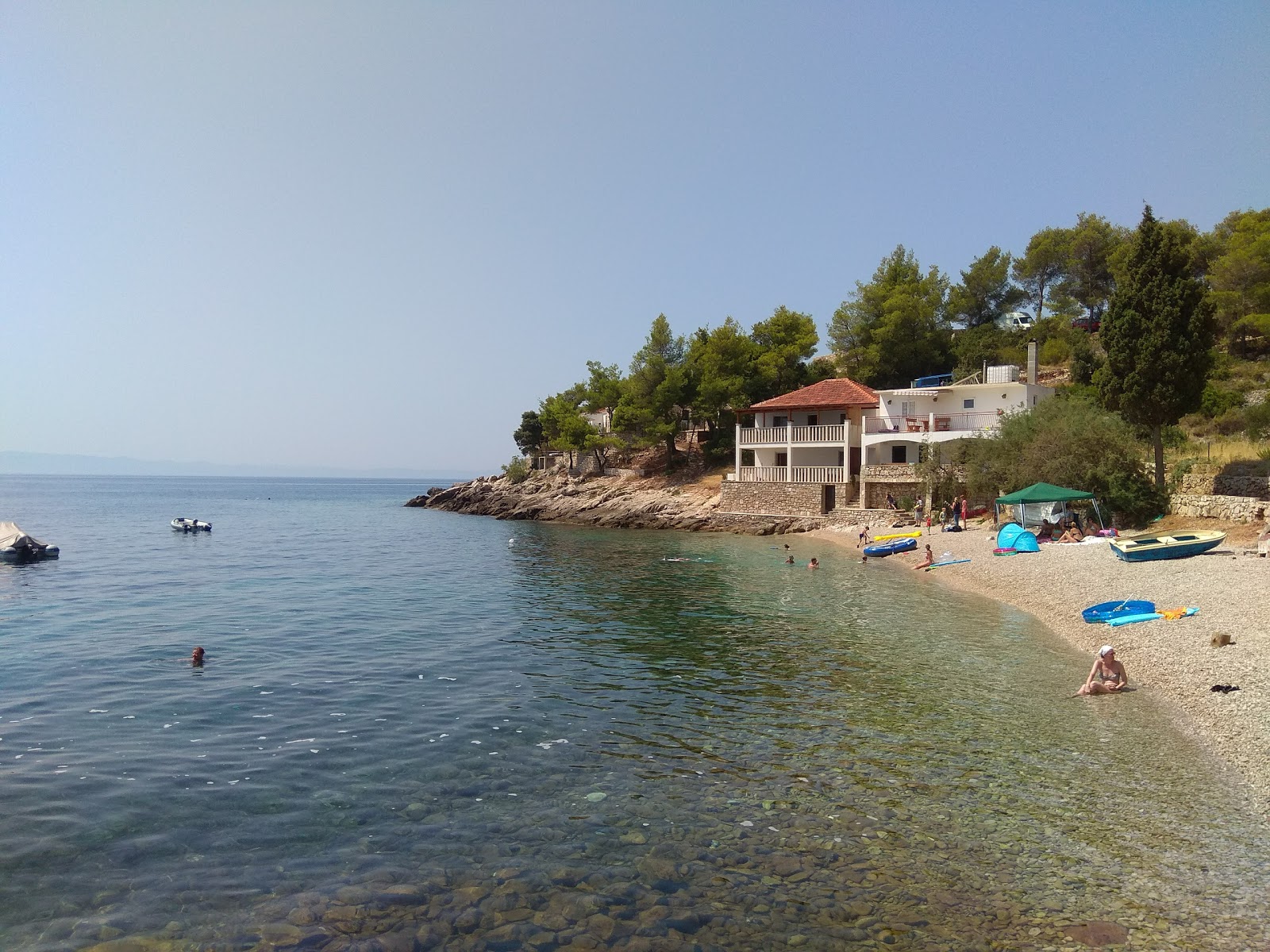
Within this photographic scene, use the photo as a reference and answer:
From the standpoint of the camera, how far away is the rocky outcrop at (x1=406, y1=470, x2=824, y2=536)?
51.2m

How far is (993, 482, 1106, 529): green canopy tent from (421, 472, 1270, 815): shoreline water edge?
1.90 m

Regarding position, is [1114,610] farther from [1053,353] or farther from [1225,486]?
[1053,353]

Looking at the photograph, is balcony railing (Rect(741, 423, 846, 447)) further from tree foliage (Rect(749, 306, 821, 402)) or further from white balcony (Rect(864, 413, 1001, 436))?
tree foliage (Rect(749, 306, 821, 402))

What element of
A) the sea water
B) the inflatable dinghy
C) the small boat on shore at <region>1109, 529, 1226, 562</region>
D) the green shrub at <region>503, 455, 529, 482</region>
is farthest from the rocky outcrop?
the sea water

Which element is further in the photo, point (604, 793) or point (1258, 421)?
point (1258, 421)

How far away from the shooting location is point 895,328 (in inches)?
2473

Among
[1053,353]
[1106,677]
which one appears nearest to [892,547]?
[1106,677]

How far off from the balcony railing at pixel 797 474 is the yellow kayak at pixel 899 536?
11.1 m

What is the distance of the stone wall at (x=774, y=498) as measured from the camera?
49.4 meters

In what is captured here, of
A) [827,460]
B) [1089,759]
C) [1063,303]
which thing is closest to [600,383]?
[827,460]

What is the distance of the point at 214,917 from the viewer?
7234mm

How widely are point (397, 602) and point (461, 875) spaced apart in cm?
1959

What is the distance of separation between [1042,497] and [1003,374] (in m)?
18.4

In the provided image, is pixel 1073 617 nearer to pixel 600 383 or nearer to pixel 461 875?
pixel 461 875
